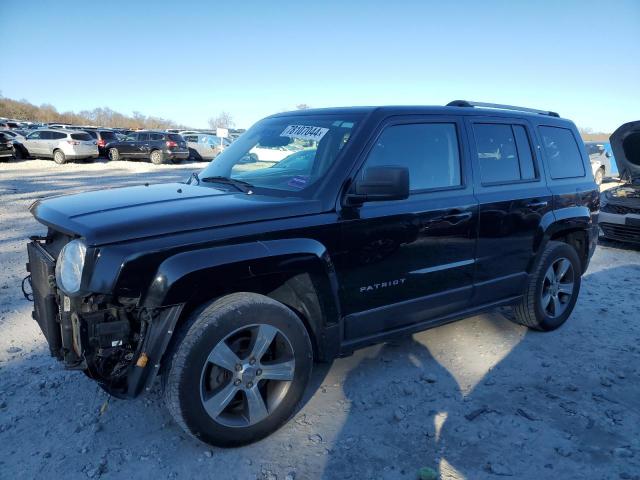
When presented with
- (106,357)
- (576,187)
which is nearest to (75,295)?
(106,357)

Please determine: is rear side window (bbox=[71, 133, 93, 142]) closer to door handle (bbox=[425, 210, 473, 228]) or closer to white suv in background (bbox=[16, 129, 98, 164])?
white suv in background (bbox=[16, 129, 98, 164])

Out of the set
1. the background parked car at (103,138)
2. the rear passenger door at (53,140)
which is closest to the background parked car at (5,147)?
the rear passenger door at (53,140)

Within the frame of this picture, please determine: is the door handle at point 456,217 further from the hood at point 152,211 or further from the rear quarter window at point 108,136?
the rear quarter window at point 108,136

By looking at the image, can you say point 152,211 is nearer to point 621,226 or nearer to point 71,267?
point 71,267

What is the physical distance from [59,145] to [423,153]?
23.6 metres

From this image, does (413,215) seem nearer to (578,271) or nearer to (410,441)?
(410,441)

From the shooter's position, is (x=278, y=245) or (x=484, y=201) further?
(x=484, y=201)

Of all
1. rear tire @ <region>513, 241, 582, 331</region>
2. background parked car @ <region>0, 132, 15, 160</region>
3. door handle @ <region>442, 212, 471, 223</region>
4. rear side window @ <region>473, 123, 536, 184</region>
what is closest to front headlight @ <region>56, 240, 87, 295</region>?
door handle @ <region>442, 212, 471, 223</region>

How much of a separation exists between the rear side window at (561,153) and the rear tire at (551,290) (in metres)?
0.68

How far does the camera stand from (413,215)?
3248 mm

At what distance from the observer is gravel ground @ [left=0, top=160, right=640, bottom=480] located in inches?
104

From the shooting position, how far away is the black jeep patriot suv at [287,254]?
2482 mm

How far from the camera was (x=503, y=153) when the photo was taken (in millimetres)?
3980

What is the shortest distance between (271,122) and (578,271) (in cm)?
327
